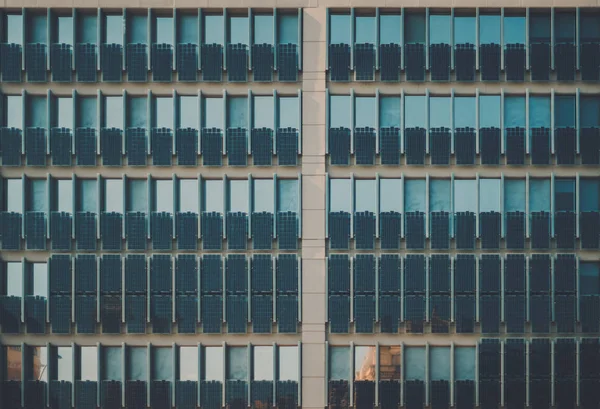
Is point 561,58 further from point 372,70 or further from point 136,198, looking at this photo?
point 136,198

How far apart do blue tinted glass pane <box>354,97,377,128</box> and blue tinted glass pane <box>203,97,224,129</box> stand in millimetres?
4890

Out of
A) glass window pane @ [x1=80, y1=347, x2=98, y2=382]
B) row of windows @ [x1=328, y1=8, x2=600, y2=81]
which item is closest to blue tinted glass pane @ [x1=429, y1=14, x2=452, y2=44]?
row of windows @ [x1=328, y1=8, x2=600, y2=81]

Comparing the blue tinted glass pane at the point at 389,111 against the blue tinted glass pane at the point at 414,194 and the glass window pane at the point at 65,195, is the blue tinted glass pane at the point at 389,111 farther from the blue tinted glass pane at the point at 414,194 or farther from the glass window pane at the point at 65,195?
the glass window pane at the point at 65,195

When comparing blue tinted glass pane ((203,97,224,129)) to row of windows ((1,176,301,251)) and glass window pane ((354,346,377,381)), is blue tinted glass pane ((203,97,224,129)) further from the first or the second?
glass window pane ((354,346,377,381))

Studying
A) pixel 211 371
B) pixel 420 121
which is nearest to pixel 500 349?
pixel 420 121

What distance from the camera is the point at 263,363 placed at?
22203mm

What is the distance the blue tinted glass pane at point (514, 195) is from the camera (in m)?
22.4

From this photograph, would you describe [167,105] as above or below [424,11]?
below

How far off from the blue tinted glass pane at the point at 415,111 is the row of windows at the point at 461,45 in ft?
2.45

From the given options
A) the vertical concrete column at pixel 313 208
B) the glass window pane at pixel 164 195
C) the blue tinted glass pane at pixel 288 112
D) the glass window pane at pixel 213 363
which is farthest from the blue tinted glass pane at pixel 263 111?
the glass window pane at pixel 213 363

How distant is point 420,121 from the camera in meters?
22.5

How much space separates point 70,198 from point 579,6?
19534 mm

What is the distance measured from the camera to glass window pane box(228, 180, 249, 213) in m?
22.4

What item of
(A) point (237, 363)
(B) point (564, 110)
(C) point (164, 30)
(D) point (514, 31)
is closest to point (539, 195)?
(B) point (564, 110)
